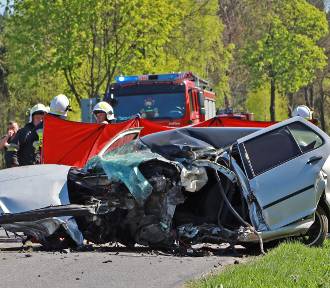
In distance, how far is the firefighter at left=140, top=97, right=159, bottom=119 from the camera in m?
20.9

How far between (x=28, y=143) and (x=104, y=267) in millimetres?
4907

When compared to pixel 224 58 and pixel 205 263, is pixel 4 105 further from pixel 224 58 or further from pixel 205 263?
pixel 205 263

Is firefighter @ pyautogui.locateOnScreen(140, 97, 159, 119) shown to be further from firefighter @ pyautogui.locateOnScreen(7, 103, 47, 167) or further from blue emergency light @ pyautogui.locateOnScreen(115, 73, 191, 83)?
firefighter @ pyautogui.locateOnScreen(7, 103, 47, 167)

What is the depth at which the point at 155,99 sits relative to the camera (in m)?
21.1

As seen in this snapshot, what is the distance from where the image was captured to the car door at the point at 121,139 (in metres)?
10.3

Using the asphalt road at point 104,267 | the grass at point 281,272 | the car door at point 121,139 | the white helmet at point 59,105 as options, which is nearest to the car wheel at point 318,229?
the grass at point 281,272

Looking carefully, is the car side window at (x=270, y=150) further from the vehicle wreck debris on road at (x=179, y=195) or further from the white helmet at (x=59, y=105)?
the white helmet at (x=59, y=105)

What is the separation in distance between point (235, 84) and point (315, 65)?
23.1ft

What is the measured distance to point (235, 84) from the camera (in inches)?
2015

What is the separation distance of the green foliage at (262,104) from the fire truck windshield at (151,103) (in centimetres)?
3009

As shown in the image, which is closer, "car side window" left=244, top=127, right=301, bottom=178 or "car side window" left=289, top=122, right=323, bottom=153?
"car side window" left=244, top=127, right=301, bottom=178

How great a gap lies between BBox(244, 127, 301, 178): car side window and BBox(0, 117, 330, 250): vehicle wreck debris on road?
0.01 meters

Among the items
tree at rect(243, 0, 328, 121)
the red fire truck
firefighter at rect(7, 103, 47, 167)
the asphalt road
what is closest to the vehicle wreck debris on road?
the asphalt road

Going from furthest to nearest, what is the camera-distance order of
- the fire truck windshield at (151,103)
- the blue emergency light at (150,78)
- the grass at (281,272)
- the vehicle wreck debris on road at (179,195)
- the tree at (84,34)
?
1. the tree at (84,34)
2. the blue emergency light at (150,78)
3. the fire truck windshield at (151,103)
4. the vehicle wreck debris on road at (179,195)
5. the grass at (281,272)
